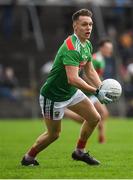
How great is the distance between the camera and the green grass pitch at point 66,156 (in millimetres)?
11812

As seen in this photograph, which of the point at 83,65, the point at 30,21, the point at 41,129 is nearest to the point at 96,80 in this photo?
the point at 83,65

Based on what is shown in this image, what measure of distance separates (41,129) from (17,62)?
26.4ft

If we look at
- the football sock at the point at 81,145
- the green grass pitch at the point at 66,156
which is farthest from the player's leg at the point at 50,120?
the football sock at the point at 81,145

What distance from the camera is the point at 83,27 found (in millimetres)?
12516

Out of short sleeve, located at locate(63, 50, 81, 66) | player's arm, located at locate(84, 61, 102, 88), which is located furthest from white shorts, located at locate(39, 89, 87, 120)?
short sleeve, located at locate(63, 50, 81, 66)

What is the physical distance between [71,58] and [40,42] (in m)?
20.6

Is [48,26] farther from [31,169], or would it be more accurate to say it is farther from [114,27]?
[31,169]

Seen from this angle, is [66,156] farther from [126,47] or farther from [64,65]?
[126,47]

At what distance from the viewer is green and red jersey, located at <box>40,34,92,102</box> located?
12398 mm

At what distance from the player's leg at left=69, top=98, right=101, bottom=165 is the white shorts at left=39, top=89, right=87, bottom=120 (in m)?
0.09

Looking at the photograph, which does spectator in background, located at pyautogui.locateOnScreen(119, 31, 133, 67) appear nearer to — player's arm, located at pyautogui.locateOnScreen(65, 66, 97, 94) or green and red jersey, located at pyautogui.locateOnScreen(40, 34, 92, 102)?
green and red jersey, located at pyautogui.locateOnScreen(40, 34, 92, 102)

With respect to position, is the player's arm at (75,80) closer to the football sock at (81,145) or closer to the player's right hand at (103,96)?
the player's right hand at (103,96)

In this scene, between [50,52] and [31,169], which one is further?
[50,52]

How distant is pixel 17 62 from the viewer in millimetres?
32125
